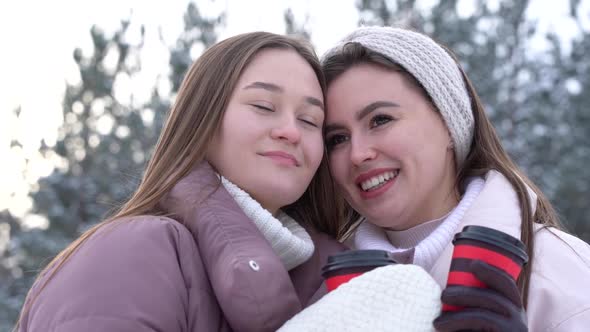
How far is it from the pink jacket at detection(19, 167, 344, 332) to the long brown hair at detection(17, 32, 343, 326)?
0.17 meters

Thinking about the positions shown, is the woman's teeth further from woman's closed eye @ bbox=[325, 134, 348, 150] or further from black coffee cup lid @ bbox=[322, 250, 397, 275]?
black coffee cup lid @ bbox=[322, 250, 397, 275]

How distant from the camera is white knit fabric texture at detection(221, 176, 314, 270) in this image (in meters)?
1.92

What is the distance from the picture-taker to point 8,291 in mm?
6766

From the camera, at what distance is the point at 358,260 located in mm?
1617

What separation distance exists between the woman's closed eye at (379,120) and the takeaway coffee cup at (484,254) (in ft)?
2.88

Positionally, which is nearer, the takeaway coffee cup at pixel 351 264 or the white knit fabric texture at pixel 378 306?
the white knit fabric texture at pixel 378 306

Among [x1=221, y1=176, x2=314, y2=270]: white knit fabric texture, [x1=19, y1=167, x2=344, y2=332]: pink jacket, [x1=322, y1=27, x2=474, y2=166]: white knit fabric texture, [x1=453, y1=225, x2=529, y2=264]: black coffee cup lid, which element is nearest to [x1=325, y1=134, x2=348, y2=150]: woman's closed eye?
[x1=322, y1=27, x2=474, y2=166]: white knit fabric texture

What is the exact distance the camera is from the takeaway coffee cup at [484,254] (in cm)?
146

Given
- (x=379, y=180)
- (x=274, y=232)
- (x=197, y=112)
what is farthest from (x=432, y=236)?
(x=197, y=112)

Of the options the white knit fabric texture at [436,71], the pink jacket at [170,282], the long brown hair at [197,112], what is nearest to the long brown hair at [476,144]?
the white knit fabric texture at [436,71]

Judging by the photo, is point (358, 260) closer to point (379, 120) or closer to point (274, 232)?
point (274, 232)

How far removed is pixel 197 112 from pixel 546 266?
110cm

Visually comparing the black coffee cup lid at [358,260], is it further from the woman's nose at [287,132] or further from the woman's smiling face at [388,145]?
the woman's smiling face at [388,145]

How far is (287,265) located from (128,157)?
500cm
